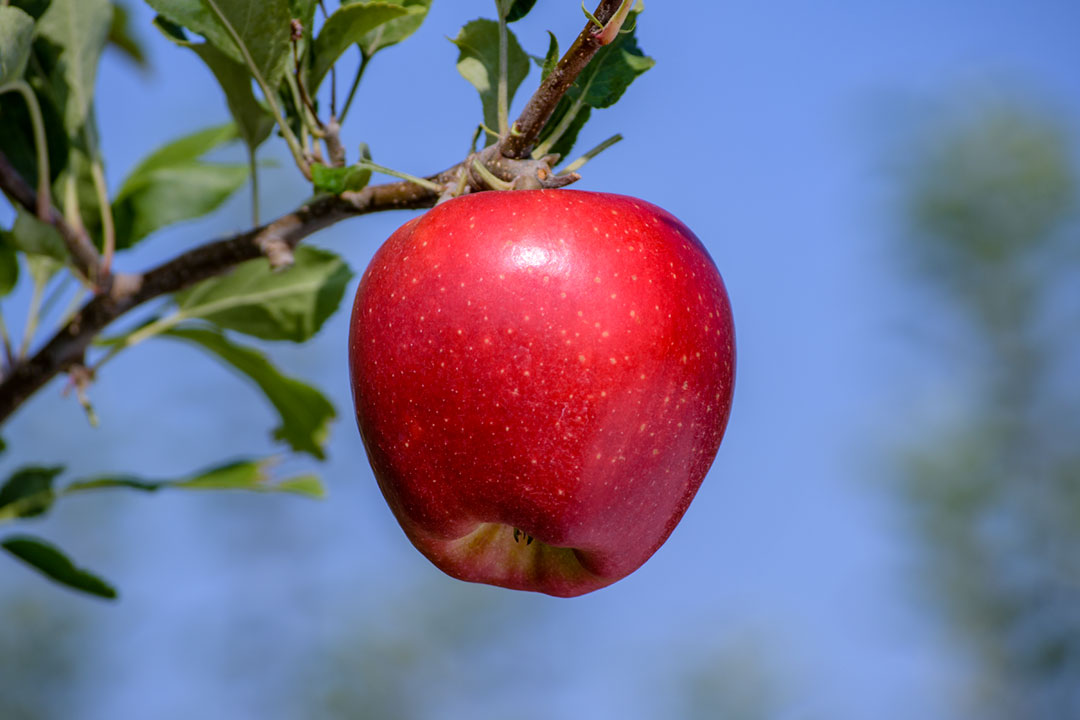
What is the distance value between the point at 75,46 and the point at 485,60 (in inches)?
14.1

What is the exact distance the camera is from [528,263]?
541 mm

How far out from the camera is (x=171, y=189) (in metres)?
0.96

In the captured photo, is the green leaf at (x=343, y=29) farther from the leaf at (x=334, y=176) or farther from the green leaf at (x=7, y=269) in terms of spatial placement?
the green leaf at (x=7, y=269)

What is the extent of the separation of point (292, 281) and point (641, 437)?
1.53ft

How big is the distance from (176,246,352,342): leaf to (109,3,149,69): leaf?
0.48m

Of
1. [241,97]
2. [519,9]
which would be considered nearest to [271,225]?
[241,97]

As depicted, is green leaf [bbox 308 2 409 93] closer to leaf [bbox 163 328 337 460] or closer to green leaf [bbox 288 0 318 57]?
green leaf [bbox 288 0 318 57]

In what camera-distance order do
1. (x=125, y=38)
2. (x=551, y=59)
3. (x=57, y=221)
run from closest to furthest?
(x=551, y=59) → (x=57, y=221) → (x=125, y=38)

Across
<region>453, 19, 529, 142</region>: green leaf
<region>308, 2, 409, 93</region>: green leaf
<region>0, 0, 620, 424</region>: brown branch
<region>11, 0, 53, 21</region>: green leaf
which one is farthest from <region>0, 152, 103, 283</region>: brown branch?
<region>453, 19, 529, 142</region>: green leaf

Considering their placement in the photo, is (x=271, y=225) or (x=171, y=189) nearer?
(x=271, y=225)

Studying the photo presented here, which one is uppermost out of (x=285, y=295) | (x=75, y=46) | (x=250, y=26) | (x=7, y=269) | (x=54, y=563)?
(x=250, y=26)

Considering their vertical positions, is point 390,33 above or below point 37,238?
above

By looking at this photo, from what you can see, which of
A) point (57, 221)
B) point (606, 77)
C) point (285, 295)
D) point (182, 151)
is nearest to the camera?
point (606, 77)

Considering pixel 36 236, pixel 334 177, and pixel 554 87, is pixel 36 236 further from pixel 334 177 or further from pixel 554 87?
pixel 554 87
